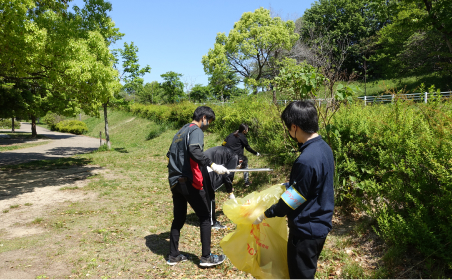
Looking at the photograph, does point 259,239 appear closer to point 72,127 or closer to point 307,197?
point 307,197

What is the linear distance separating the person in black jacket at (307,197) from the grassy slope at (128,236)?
181 cm

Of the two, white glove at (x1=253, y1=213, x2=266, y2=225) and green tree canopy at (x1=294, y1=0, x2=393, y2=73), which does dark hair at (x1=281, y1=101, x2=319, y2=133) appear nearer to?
white glove at (x1=253, y1=213, x2=266, y2=225)

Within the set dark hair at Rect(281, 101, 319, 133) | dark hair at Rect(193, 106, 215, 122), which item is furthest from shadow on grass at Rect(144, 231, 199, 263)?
dark hair at Rect(281, 101, 319, 133)

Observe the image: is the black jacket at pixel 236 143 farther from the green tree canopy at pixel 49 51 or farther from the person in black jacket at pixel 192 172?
the green tree canopy at pixel 49 51

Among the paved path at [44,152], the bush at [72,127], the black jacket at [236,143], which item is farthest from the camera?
the bush at [72,127]

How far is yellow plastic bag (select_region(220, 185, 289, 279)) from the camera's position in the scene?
91.6 inches

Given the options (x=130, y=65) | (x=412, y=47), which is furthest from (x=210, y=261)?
(x=412, y=47)

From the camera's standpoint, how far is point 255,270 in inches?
94.3

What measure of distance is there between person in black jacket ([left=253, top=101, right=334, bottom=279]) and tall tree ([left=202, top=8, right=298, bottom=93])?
26.7 m

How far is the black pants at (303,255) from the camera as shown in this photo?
1960mm

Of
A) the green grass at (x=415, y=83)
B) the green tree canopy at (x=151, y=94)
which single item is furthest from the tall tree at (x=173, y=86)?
the green grass at (x=415, y=83)

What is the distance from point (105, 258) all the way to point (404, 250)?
3.84 meters

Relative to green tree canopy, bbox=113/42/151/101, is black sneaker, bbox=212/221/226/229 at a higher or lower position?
lower

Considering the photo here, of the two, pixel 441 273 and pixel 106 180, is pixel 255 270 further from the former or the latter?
pixel 106 180
